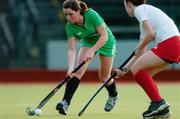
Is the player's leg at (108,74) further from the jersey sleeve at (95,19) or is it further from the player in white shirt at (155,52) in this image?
the player in white shirt at (155,52)

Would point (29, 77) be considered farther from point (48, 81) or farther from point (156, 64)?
point (156, 64)

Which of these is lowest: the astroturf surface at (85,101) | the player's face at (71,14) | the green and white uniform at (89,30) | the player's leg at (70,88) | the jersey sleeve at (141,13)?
the astroturf surface at (85,101)

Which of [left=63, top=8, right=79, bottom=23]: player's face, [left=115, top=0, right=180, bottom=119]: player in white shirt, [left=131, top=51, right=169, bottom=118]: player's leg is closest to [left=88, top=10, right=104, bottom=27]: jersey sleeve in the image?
[left=63, top=8, right=79, bottom=23]: player's face

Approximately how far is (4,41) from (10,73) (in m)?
0.83

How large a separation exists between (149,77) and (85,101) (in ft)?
11.3

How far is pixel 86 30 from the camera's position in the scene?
9.30 meters

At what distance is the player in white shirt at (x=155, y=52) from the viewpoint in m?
8.07

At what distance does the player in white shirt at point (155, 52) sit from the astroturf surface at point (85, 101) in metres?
0.49

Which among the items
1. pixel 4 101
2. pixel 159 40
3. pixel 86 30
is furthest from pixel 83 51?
pixel 4 101

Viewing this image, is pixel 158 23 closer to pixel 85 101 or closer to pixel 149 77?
pixel 149 77

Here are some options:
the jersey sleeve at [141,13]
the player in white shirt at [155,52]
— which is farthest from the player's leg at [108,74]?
the jersey sleeve at [141,13]

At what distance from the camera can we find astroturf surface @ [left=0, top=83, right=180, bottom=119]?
8.91 meters

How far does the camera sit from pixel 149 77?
322 inches

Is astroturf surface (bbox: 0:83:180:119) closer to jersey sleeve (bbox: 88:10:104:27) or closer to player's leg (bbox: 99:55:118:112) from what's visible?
player's leg (bbox: 99:55:118:112)
